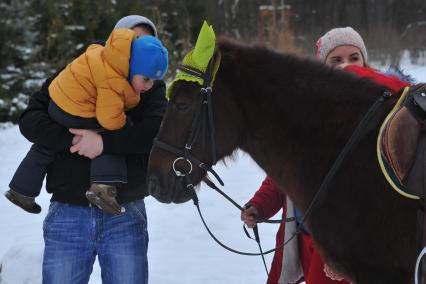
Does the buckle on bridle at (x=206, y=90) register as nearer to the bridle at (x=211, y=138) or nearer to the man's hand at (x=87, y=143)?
the bridle at (x=211, y=138)

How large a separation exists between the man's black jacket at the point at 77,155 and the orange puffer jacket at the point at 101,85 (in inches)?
3.5

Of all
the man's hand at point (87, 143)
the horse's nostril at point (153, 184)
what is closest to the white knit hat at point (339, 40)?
the horse's nostril at point (153, 184)

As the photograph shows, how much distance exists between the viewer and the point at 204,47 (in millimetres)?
1984

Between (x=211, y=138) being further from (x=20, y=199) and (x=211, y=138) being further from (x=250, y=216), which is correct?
(x=20, y=199)

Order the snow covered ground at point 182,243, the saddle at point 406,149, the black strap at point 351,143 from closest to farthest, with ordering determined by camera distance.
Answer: the saddle at point 406,149, the black strap at point 351,143, the snow covered ground at point 182,243

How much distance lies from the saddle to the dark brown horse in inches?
2.1

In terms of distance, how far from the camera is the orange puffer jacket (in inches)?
82.5

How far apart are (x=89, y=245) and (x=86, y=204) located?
0.19m

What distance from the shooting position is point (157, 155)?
209cm

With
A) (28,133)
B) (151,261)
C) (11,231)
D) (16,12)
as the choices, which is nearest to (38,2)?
(16,12)

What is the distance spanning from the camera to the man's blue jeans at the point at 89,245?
218 cm

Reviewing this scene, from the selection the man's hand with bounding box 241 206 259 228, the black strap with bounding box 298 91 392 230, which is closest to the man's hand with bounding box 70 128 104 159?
the man's hand with bounding box 241 206 259 228

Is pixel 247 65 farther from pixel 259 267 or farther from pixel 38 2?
pixel 38 2

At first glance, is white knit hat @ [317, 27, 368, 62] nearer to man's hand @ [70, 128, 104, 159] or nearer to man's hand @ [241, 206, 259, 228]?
man's hand @ [241, 206, 259, 228]
